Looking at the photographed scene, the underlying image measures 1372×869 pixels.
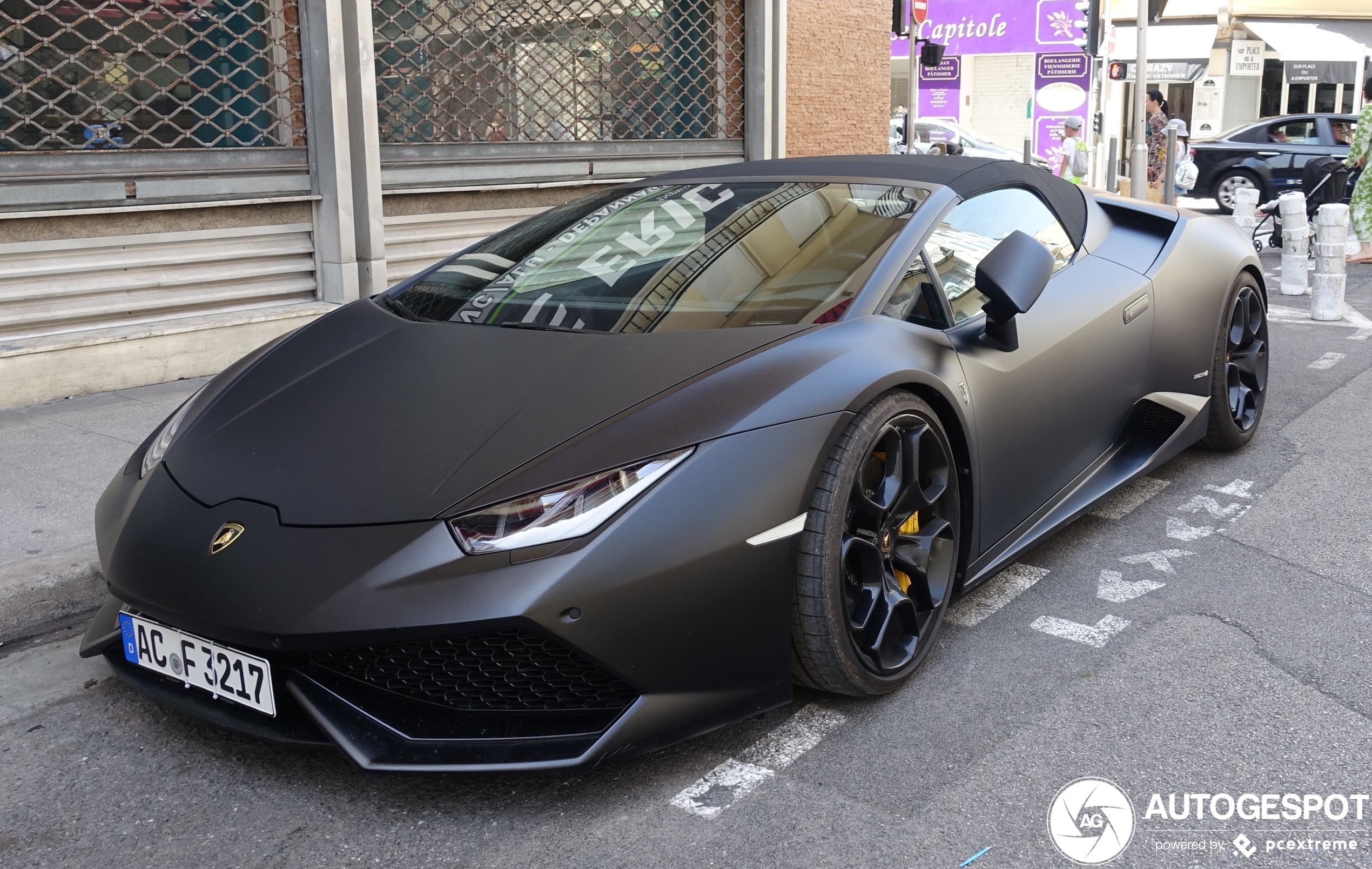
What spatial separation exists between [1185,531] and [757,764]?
2.21 m

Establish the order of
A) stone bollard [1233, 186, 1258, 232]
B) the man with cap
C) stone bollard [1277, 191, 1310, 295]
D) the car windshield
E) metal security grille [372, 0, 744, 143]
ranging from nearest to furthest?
1. the car windshield
2. metal security grille [372, 0, 744, 143]
3. stone bollard [1277, 191, 1310, 295]
4. stone bollard [1233, 186, 1258, 232]
5. the man with cap

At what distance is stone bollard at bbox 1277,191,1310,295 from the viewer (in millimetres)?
9625

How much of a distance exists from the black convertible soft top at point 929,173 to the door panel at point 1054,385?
287 mm

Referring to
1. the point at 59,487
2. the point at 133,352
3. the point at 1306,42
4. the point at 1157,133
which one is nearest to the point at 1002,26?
the point at 1157,133

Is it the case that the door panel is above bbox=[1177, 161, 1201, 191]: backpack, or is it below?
below

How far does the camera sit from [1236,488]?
471cm

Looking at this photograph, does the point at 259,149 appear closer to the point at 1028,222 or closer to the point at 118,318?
the point at 118,318

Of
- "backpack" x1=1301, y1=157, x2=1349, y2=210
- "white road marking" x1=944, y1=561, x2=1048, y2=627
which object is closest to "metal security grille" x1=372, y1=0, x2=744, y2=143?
"white road marking" x1=944, y1=561, x2=1048, y2=627

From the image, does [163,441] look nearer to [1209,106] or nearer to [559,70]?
[559,70]

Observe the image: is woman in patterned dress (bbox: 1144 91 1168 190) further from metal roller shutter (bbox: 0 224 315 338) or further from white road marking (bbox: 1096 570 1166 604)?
white road marking (bbox: 1096 570 1166 604)

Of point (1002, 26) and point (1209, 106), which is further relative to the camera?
point (1209, 106)

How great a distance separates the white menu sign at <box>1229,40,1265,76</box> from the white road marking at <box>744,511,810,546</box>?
31.4 meters

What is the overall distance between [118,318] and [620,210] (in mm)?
3876

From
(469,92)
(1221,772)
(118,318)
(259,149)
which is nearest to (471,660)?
(1221,772)
